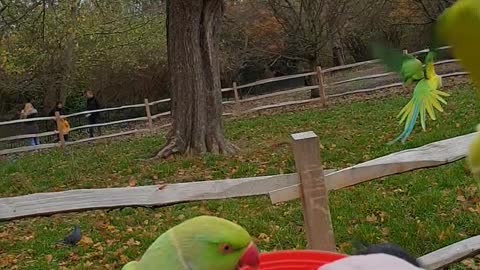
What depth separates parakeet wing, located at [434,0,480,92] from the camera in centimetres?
20

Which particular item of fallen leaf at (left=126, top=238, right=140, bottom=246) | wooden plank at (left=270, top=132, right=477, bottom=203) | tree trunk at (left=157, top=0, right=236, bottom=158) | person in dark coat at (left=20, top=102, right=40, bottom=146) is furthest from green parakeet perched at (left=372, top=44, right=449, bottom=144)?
person in dark coat at (left=20, top=102, right=40, bottom=146)

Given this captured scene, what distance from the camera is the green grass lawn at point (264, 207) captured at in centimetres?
Result: 349

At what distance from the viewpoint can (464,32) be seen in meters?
0.21

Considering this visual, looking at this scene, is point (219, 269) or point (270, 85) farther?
point (270, 85)

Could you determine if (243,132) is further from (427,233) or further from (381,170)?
(381,170)

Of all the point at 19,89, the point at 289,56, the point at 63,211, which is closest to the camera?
the point at 63,211

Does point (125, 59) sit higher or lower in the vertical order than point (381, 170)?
higher

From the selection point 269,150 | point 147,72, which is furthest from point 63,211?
point 147,72

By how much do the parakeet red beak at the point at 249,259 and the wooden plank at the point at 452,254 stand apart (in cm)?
208

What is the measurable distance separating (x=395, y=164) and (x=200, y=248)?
218cm

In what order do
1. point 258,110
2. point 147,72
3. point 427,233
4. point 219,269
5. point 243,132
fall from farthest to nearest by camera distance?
point 147,72 < point 258,110 < point 243,132 < point 427,233 < point 219,269

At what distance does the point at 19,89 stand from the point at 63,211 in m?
12.9

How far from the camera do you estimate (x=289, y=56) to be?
15.4 m

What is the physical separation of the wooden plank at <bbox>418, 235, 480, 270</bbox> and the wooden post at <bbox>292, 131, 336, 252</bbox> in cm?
54
